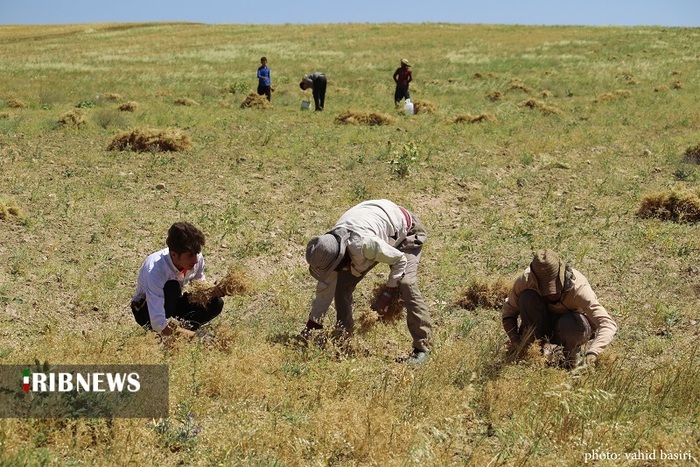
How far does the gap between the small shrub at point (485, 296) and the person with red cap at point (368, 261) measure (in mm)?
1510

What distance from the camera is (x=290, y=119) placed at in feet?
53.0

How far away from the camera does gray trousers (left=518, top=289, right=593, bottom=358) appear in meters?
5.06

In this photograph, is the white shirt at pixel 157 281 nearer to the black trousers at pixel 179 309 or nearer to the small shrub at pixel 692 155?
the black trousers at pixel 179 309

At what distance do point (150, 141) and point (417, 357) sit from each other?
8755mm

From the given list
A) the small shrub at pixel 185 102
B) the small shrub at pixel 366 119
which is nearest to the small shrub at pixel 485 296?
the small shrub at pixel 366 119

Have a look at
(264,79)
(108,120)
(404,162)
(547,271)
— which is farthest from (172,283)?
(264,79)

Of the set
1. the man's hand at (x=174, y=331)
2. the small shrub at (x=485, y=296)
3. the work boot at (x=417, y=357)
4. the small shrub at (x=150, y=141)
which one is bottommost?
the small shrub at (x=485, y=296)

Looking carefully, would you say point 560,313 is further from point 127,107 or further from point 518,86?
point 518,86

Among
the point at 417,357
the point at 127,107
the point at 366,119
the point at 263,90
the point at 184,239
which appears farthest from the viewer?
the point at 263,90

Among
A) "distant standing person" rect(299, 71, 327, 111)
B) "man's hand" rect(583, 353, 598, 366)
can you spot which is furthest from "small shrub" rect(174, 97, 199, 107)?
"man's hand" rect(583, 353, 598, 366)

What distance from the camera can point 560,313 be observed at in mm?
5238

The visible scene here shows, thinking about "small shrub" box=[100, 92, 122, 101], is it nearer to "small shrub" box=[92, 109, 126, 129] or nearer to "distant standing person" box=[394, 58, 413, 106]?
"small shrub" box=[92, 109, 126, 129]

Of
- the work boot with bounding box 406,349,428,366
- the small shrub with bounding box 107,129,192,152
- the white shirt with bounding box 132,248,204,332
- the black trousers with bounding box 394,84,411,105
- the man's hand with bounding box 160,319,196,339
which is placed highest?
the black trousers with bounding box 394,84,411,105

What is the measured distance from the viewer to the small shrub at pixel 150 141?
12250mm
